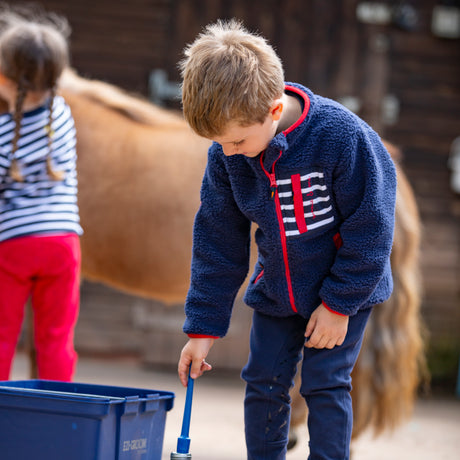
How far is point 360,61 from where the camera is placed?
4.30 meters

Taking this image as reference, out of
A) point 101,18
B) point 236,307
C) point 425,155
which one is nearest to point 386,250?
point 236,307

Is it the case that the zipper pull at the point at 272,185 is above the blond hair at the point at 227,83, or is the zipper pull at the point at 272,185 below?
below

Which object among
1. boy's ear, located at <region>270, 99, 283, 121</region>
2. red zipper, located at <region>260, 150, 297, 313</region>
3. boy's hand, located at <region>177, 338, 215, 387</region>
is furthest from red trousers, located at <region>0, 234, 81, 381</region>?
boy's ear, located at <region>270, 99, 283, 121</region>

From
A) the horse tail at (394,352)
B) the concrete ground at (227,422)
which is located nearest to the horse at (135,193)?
the horse tail at (394,352)

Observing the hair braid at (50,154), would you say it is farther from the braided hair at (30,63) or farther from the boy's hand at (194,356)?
the boy's hand at (194,356)

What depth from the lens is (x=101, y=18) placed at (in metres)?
5.41

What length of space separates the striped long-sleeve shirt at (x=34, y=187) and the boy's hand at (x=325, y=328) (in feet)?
3.10

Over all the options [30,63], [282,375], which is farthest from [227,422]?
[30,63]

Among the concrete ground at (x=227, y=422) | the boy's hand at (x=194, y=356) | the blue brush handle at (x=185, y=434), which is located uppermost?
the boy's hand at (x=194, y=356)

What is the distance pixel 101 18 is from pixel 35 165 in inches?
135

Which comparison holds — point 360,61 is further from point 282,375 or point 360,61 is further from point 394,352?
point 282,375

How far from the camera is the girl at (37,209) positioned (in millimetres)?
2232

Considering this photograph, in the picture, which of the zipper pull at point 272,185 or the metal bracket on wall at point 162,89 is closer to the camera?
the zipper pull at point 272,185

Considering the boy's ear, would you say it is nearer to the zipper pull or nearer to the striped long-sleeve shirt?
the zipper pull
